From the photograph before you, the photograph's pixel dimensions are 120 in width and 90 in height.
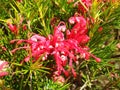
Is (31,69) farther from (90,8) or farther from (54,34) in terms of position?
(90,8)

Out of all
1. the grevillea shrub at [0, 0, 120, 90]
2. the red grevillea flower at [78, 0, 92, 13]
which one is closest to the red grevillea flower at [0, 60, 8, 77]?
the grevillea shrub at [0, 0, 120, 90]

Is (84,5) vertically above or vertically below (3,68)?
above

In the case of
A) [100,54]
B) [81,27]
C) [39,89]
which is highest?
[81,27]

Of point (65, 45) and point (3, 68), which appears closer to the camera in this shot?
point (3, 68)

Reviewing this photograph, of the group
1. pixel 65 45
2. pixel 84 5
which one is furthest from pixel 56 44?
pixel 84 5

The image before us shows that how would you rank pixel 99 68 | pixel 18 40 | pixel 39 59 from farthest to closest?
pixel 99 68 < pixel 18 40 < pixel 39 59

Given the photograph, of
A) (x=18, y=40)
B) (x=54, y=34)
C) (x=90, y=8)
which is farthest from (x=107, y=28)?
(x=18, y=40)

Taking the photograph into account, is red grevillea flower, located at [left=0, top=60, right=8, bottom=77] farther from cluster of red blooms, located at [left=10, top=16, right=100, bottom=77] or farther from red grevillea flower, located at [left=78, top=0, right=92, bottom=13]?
red grevillea flower, located at [left=78, top=0, right=92, bottom=13]

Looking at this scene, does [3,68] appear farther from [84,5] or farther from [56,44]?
[84,5]
